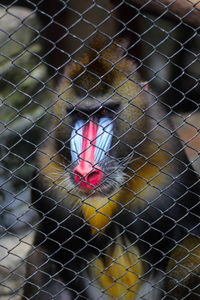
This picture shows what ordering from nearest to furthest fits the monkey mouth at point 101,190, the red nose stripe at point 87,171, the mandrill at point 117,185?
the red nose stripe at point 87,171 < the monkey mouth at point 101,190 < the mandrill at point 117,185

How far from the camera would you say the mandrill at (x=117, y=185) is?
2891mm

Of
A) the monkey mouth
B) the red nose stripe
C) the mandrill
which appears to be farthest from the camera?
the mandrill

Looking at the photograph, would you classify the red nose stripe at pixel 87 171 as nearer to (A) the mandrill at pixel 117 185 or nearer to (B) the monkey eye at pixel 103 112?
(A) the mandrill at pixel 117 185

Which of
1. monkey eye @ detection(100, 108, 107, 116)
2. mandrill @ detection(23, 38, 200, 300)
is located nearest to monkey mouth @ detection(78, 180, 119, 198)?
mandrill @ detection(23, 38, 200, 300)

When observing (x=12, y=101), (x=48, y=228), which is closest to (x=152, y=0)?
(x=48, y=228)

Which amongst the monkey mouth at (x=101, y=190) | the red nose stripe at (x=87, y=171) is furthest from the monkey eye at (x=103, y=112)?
the monkey mouth at (x=101, y=190)

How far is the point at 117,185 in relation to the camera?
294 cm

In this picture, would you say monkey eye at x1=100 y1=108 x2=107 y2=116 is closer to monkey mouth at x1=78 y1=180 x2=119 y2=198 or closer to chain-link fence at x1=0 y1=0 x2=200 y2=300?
chain-link fence at x1=0 y1=0 x2=200 y2=300

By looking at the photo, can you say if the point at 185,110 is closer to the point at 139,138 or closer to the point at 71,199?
the point at 139,138

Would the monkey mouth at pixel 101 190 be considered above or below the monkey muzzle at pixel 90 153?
below

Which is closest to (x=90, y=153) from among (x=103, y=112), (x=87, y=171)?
(x=87, y=171)

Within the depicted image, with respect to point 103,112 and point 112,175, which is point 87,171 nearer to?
point 112,175

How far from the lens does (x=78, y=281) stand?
3.32 m

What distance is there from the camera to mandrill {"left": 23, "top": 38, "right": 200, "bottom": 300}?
2.89 m
